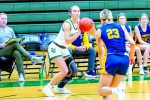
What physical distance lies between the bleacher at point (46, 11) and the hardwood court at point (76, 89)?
5986 mm

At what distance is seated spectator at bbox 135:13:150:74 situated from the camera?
10.4m

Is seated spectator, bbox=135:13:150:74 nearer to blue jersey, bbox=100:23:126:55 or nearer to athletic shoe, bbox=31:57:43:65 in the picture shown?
athletic shoe, bbox=31:57:43:65

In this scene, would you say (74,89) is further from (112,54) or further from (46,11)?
(46,11)

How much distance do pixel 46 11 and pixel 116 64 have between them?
10.0 m

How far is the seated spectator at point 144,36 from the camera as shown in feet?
34.2

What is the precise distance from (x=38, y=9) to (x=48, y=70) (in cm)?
523

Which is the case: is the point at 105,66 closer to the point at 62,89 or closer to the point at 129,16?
the point at 62,89

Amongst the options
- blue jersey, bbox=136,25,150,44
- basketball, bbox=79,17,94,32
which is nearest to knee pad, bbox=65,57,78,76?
basketball, bbox=79,17,94,32

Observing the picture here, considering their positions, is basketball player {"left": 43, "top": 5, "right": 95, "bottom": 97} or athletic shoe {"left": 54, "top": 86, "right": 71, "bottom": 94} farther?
athletic shoe {"left": 54, "top": 86, "right": 71, "bottom": 94}

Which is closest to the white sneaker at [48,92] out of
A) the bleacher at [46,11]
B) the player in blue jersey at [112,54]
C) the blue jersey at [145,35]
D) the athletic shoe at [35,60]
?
the player in blue jersey at [112,54]

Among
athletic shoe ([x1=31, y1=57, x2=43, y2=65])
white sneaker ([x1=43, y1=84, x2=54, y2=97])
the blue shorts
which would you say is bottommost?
white sneaker ([x1=43, y1=84, x2=54, y2=97])

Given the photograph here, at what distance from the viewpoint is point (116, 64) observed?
5.83 meters

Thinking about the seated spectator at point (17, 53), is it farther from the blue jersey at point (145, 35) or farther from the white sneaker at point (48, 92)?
the blue jersey at point (145, 35)

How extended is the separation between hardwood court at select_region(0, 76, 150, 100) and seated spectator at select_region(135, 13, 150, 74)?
2.74 ft
